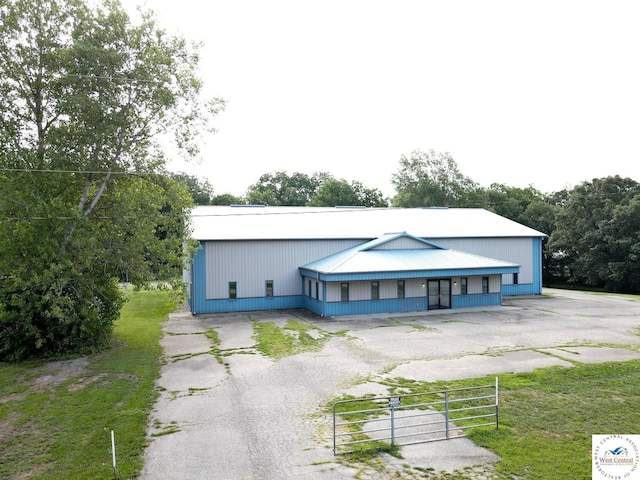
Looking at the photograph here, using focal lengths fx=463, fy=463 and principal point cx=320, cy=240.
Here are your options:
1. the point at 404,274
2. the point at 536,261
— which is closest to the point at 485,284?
the point at 404,274

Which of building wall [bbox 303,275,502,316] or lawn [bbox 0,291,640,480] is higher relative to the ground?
building wall [bbox 303,275,502,316]

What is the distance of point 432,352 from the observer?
16828mm

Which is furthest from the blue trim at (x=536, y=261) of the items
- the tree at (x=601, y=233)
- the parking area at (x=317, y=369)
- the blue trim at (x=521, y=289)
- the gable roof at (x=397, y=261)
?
the tree at (x=601, y=233)

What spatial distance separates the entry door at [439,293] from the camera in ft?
88.1

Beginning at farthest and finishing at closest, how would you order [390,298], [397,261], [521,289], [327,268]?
[521,289] < [397,261] < [390,298] < [327,268]

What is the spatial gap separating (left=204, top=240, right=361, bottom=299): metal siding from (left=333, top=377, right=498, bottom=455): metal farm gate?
52.8 ft

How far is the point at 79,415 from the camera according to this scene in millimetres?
10906

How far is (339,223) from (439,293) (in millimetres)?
8574

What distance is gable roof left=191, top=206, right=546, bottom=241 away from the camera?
2811cm

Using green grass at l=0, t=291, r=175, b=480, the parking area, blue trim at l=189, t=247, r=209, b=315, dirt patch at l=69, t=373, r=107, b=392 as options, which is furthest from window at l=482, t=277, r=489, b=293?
dirt patch at l=69, t=373, r=107, b=392

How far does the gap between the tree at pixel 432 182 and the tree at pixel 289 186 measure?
20457 millimetres

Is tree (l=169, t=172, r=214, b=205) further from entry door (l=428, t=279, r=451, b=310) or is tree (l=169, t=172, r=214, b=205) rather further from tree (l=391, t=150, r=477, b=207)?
entry door (l=428, t=279, r=451, b=310)

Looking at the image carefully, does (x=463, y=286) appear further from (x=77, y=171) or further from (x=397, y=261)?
(x=77, y=171)

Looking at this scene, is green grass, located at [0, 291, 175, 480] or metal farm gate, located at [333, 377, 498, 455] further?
metal farm gate, located at [333, 377, 498, 455]
